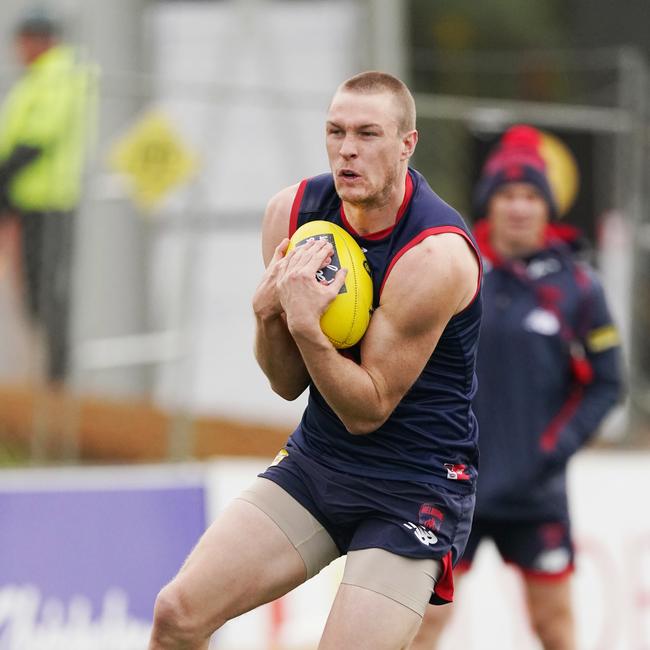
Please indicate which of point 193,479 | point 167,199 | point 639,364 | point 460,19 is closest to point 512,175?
point 193,479

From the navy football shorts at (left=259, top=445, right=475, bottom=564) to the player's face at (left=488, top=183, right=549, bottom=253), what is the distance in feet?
7.49

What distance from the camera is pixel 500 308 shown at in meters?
7.06

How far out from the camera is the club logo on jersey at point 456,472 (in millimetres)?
5094

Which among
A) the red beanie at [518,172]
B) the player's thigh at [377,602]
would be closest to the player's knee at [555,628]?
the red beanie at [518,172]

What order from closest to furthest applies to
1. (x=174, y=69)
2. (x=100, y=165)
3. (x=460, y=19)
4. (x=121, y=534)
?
(x=121, y=534)
(x=100, y=165)
(x=174, y=69)
(x=460, y=19)

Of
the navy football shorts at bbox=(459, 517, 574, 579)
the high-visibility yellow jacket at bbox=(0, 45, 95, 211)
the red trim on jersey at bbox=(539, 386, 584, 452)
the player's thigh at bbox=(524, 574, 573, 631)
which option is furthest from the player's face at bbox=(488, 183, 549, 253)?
the high-visibility yellow jacket at bbox=(0, 45, 95, 211)

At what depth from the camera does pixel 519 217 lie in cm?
712

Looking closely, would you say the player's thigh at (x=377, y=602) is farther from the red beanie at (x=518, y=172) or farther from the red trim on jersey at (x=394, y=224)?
the red beanie at (x=518, y=172)

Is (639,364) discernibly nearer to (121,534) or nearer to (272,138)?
(272,138)

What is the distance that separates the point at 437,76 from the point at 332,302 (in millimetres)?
12313

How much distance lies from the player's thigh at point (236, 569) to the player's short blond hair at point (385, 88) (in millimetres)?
1357

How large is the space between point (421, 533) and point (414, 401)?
434 mm

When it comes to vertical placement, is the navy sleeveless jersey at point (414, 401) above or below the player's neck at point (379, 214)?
below

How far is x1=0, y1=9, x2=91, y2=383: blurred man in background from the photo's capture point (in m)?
9.46
